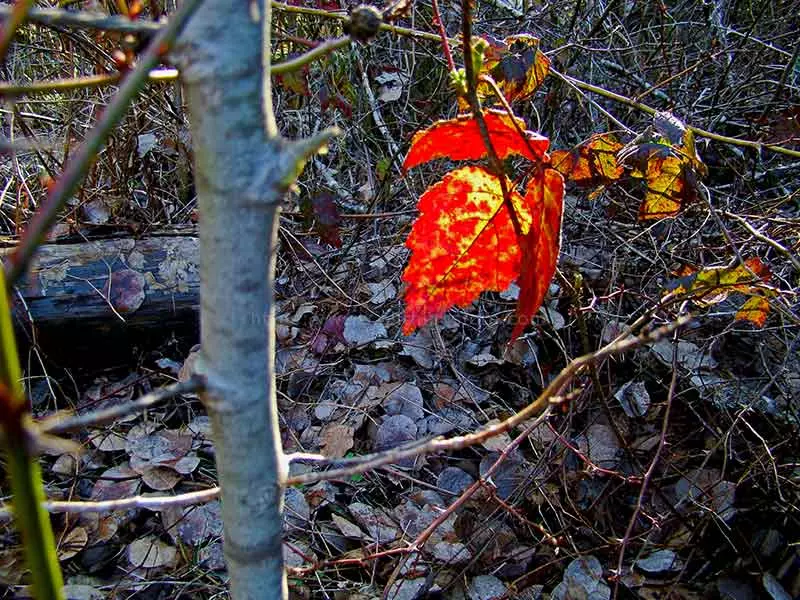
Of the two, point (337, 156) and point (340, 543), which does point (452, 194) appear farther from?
point (337, 156)

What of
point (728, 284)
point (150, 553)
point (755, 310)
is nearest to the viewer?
point (728, 284)

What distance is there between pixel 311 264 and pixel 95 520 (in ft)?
3.73

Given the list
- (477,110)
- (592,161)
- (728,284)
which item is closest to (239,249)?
(477,110)

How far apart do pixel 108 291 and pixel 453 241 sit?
142 cm

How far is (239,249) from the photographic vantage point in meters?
0.59

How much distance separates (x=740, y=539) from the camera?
1.56 metres

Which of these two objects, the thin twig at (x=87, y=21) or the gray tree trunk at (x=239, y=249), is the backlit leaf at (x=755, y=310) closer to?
the gray tree trunk at (x=239, y=249)

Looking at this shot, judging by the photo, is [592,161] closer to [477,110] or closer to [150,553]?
[477,110]

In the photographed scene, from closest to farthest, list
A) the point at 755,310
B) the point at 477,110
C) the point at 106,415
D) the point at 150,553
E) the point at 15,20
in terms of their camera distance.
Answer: the point at 15,20 < the point at 106,415 < the point at 477,110 < the point at 755,310 < the point at 150,553

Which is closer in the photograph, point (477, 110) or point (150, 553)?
point (477, 110)

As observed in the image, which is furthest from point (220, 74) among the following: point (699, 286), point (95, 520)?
point (95, 520)

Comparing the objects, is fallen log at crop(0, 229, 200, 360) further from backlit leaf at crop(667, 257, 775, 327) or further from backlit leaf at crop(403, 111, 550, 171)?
backlit leaf at crop(667, 257, 775, 327)

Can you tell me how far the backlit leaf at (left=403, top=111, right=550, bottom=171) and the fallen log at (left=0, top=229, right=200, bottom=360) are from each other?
4.27 feet

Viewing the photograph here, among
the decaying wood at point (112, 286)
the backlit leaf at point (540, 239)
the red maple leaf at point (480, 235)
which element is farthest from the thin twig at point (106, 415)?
the decaying wood at point (112, 286)
